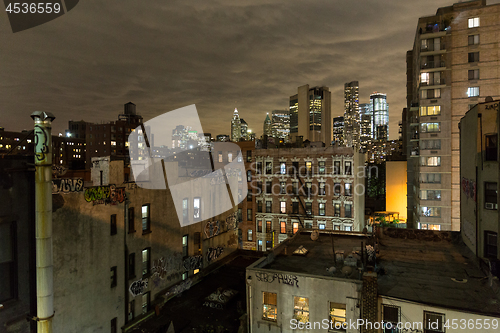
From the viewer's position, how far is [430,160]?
49.0 m

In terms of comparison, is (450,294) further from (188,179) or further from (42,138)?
(188,179)

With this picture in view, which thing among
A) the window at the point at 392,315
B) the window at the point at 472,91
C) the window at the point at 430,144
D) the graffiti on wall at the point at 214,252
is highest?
the window at the point at 472,91

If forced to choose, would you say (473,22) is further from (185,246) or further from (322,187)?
(185,246)

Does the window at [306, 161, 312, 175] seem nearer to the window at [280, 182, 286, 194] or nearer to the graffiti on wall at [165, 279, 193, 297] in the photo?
the window at [280, 182, 286, 194]

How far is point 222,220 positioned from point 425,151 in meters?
37.7

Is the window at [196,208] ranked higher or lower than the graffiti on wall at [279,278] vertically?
higher

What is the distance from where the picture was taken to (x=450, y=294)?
47.4ft

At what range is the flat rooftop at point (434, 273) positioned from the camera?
13.9 m

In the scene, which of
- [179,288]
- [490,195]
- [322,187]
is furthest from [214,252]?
[490,195]

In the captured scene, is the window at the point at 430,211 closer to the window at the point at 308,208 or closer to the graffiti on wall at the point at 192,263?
the window at the point at 308,208

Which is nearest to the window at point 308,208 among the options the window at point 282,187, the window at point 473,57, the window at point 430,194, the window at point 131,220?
the window at point 282,187

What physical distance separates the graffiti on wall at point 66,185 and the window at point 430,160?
51684mm

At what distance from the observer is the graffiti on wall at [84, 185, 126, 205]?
20.4m

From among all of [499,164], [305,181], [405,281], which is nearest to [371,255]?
[405,281]
